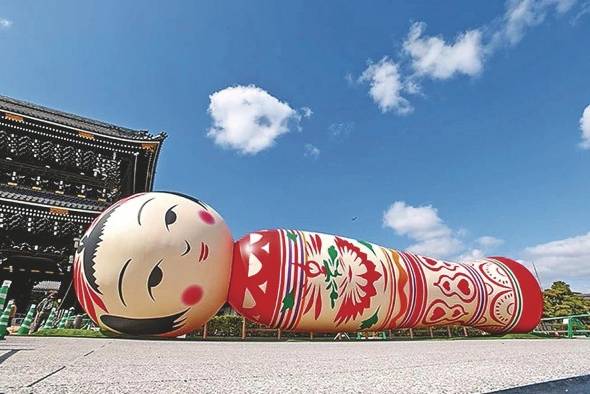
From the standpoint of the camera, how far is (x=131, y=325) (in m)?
4.80

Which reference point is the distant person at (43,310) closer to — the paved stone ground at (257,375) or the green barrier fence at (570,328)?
the paved stone ground at (257,375)

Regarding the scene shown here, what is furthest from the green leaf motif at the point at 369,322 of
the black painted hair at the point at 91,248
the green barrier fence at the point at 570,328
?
the green barrier fence at the point at 570,328

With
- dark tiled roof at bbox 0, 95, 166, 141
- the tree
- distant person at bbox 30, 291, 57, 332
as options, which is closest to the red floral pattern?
distant person at bbox 30, 291, 57, 332

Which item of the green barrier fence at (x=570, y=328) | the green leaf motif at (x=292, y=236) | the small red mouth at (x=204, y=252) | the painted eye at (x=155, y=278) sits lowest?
the green barrier fence at (x=570, y=328)

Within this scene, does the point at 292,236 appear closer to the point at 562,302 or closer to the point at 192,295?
the point at 192,295

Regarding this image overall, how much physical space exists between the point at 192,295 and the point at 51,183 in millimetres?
10001

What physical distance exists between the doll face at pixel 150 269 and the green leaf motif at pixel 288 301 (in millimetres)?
984

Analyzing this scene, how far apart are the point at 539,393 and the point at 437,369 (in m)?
0.62

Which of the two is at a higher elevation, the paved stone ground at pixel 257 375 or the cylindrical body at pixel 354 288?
the cylindrical body at pixel 354 288

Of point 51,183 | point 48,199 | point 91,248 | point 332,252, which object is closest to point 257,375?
point 91,248

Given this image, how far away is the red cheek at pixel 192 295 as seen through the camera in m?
4.82

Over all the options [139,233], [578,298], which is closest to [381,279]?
[139,233]

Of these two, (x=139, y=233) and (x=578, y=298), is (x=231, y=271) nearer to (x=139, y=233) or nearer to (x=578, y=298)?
(x=139, y=233)

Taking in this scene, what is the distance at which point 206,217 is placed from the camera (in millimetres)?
5293
